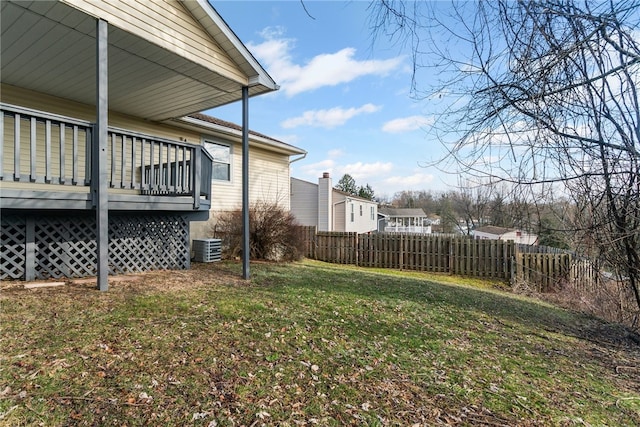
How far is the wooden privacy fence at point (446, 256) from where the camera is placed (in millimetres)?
11016

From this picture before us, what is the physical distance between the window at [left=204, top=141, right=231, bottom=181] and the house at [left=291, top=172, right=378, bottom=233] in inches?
410

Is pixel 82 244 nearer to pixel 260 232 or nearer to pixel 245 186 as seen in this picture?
pixel 245 186

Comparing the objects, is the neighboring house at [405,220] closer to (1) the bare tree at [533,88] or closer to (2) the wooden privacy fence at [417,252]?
(2) the wooden privacy fence at [417,252]

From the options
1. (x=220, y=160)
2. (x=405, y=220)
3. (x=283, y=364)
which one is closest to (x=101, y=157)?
(x=283, y=364)

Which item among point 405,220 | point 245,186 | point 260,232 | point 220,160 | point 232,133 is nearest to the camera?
point 245,186

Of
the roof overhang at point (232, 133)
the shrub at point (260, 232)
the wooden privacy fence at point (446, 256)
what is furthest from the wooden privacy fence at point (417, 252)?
the roof overhang at point (232, 133)

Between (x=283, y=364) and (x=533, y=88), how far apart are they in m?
3.63

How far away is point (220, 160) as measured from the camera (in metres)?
10.7

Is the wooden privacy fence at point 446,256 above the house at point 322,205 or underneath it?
underneath

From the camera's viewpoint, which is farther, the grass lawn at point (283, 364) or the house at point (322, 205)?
the house at point (322, 205)

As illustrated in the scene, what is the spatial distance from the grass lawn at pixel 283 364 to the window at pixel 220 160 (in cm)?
589

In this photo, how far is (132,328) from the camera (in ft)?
11.4

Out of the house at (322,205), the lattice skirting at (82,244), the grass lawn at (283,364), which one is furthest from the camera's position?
the house at (322,205)

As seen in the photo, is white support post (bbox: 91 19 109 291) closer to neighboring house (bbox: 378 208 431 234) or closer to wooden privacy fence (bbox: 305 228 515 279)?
wooden privacy fence (bbox: 305 228 515 279)
